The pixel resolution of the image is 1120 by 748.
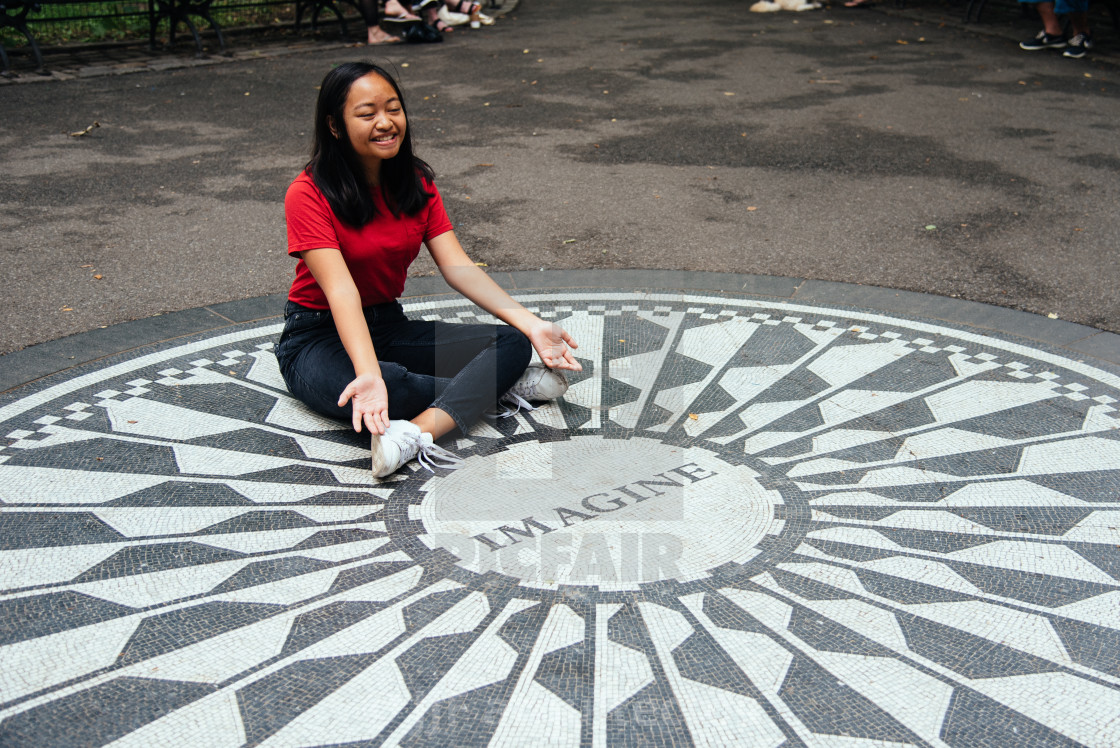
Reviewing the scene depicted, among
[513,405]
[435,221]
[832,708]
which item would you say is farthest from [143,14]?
[832,708]

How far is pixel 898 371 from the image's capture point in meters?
4.41

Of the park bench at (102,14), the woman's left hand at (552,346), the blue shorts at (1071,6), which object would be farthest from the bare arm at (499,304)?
the blue shorts at (1071,6)

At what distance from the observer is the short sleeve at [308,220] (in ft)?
12.1

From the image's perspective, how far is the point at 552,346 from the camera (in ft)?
12.7

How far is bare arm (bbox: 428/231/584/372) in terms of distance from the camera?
3869 millimetres

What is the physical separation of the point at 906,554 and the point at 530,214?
4.13m

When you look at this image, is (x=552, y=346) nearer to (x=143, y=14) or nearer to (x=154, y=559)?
(x=154, y=559)

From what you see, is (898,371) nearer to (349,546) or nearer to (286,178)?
(349,546)

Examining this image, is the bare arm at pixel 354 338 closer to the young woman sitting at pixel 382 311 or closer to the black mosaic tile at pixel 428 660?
the young woman sitting at pixel 382 311

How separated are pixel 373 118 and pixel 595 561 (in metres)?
1.78

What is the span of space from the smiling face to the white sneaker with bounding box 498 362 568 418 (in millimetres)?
1044

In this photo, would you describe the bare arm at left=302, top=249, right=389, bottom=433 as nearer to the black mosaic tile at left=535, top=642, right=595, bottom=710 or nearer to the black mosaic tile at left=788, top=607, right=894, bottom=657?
the black mosaic tile at left=535, top=642, right=595, bottom=710

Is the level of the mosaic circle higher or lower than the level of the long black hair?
lower

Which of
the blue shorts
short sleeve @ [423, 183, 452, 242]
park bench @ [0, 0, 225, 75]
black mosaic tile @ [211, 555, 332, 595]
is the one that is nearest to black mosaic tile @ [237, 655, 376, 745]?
black mosaic tile @ [211, 555, 332, 595]
